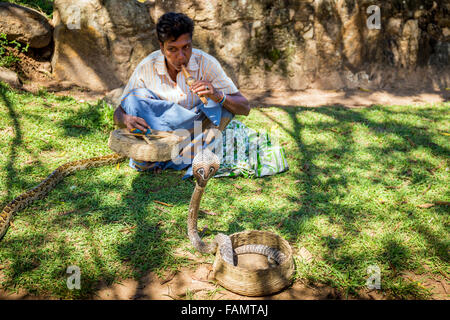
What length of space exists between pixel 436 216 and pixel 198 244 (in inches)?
95.8

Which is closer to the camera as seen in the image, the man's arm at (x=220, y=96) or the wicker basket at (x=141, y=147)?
the wicker basket at (x=141, y=147)

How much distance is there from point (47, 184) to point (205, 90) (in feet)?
6.49

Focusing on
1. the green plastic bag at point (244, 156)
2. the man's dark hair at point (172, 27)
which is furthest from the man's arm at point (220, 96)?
the man's dark hair at point (172, 27)

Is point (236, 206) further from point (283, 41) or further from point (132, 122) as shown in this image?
point (283, 41)

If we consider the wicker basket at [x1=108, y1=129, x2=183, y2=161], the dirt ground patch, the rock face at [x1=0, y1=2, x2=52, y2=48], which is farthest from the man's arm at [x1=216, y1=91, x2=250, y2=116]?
the rock face at [x1=0, y1=2, x2=52, y2=48]

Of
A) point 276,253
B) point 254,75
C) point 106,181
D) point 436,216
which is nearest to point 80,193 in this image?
point 106,181

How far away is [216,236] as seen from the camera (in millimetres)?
2949

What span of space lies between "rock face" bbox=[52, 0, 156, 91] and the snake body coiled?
343 centimetres

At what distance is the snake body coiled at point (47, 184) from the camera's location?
128 inches

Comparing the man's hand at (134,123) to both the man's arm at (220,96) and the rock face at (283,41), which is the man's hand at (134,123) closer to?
the man's arm at (220,96)

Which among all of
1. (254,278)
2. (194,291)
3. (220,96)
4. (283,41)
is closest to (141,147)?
(220,96)

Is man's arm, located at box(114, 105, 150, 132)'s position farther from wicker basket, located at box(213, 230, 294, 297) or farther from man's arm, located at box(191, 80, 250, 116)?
wicker basket, located at box(213, 230, 294, 297)

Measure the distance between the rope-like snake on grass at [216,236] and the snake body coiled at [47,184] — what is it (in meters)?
1.71

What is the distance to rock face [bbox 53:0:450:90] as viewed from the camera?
7.35 m
